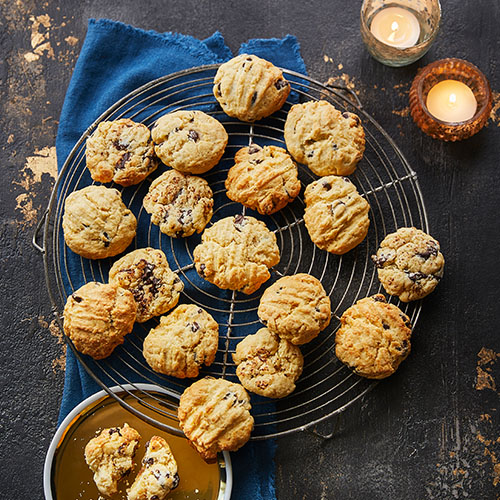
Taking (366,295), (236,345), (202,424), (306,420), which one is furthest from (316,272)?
(202,424)

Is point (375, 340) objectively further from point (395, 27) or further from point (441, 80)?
point (395, 27)

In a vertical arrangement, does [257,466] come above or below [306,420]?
below

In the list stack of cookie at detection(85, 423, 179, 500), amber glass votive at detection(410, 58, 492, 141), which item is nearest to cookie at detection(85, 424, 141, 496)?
stack of cookie at detection(85, 423, 179, 500)

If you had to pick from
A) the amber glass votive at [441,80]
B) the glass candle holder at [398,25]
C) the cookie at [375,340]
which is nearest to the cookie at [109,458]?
the cookie at [375,340]

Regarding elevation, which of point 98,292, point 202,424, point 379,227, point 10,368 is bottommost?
point 202,424

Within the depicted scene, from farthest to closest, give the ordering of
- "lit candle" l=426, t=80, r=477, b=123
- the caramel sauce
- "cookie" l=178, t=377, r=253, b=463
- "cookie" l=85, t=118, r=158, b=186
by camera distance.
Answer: "lit candle" l=426, t=80, r=477, b=123 → "cookie" l=85, t=118, r=158, b=186 → the caramel sauce → "cookie" l=178, t=377, r=253, b=463

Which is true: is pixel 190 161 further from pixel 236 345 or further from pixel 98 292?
pixel 236 345

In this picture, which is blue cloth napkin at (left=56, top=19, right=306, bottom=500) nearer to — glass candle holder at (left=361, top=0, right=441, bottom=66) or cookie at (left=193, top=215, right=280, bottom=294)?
glass candle holder at (left=361, top=0, right=441, bottom=66)
